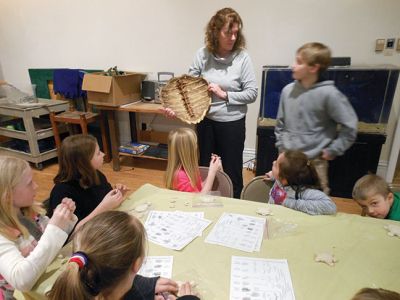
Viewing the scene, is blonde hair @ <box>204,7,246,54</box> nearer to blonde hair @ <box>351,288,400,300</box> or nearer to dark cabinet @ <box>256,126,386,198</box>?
dark cabinet @ <box>256,126,386,198</box>

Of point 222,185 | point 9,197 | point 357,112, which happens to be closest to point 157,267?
point 9,197

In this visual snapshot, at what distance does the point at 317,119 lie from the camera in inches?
63.7

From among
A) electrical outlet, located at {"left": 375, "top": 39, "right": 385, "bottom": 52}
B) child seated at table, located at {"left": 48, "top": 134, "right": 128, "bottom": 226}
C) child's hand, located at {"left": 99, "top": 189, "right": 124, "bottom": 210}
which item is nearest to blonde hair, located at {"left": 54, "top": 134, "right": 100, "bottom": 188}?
child seated at table, located at {"left": 48, "top": 134, "right": 128, "bottom": 226}

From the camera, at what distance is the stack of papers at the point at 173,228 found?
1.11m

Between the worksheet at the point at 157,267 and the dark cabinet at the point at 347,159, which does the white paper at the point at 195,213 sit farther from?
the dark cabinet at the point at 347,159

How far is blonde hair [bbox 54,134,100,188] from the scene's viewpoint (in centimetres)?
141

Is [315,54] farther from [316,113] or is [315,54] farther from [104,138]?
[104,138]

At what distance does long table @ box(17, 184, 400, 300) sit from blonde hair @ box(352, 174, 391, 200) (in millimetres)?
284

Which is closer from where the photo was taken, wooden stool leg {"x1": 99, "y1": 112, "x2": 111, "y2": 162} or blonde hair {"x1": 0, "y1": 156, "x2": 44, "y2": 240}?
blonde hair {"x1": 0, "y1": 156, "x2": 44, "y2": 240}

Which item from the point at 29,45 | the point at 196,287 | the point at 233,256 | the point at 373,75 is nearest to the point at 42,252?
the point at 196,287

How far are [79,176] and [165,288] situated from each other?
30.8 inches

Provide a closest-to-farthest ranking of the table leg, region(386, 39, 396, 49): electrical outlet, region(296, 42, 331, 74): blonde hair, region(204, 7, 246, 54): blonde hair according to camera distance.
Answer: region(296, 42, 331, 74): blonde hair → region(204, 7, 246, 54): blonde hair → region(386, 39, 396, 49): electrical outlet → the table leg

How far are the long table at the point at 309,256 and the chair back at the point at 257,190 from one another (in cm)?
28

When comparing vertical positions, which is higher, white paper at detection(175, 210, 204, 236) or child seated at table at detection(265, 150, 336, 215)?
child seated at table at detection(265, 150, 336, 215)
